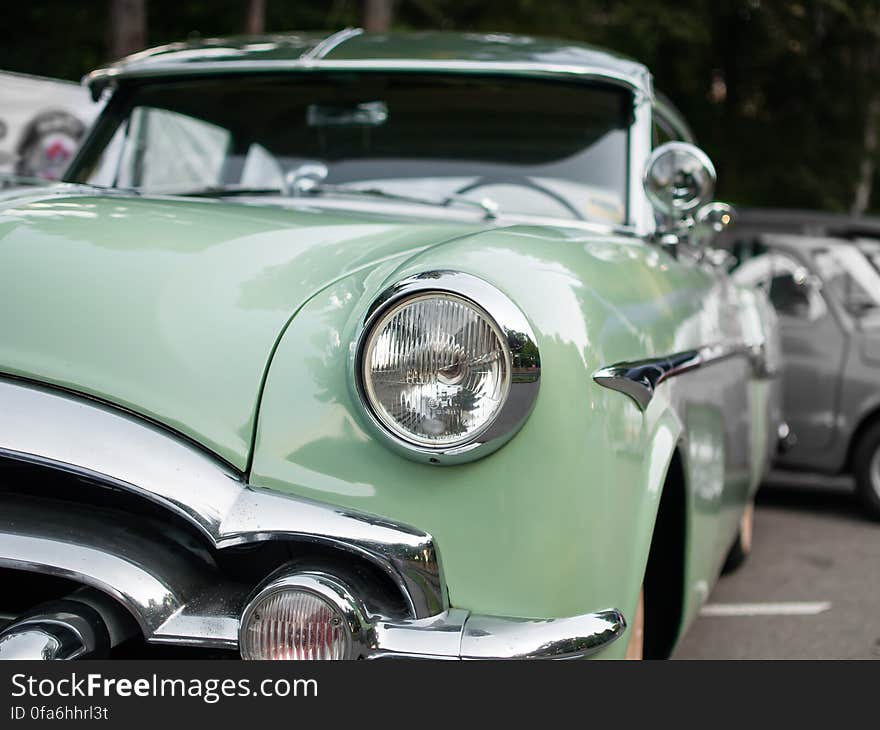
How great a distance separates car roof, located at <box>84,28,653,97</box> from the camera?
3.15 metres

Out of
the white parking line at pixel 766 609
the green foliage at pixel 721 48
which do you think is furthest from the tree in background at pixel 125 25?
the white parking line at pixel 766 609

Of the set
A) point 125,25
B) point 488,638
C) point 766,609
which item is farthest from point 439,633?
point 125,25

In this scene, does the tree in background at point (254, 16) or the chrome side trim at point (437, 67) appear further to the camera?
the tree in background at point (254, 16)

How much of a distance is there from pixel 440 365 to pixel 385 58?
65.4 inches

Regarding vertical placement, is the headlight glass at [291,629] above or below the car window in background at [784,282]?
below

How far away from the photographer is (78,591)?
73.1 inches

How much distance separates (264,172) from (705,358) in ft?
4.30

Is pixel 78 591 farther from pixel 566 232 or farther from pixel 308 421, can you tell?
pixel 566 232

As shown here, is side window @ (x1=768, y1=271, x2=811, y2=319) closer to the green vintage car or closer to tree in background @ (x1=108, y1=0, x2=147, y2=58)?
the green vintage car

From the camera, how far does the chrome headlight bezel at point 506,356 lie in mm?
1765

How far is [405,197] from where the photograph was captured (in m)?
2.95

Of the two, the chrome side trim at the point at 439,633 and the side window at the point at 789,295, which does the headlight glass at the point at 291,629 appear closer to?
the chrome side trim at the point at 439,633

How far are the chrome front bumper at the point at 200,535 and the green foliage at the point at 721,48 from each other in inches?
427
